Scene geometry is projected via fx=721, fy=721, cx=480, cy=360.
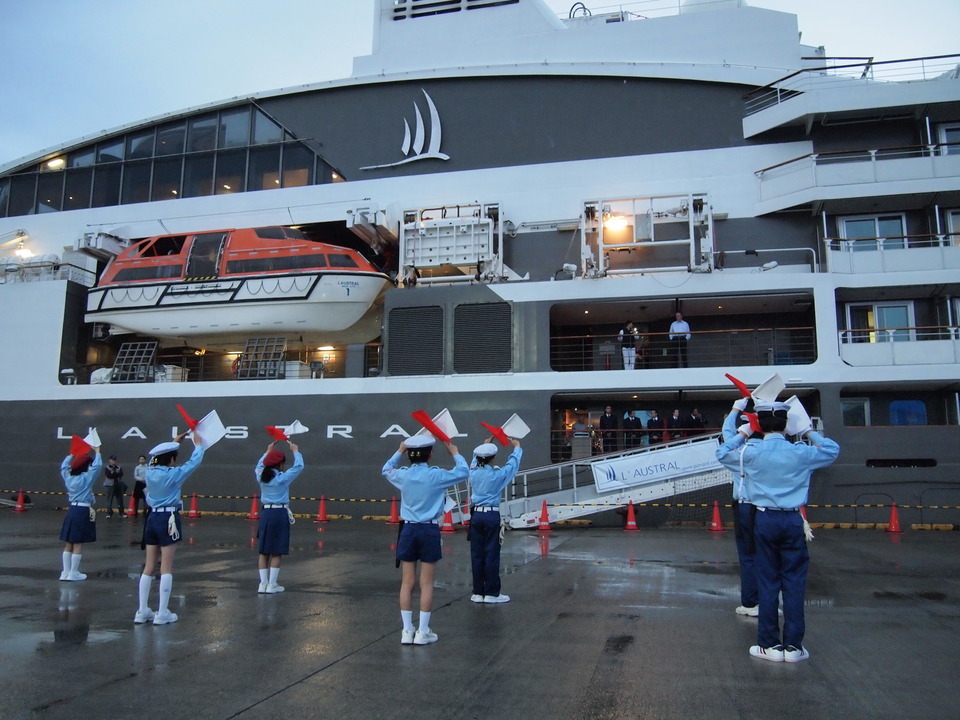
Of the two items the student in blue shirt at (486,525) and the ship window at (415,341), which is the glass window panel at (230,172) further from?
the student in blue shirt at (486,525)

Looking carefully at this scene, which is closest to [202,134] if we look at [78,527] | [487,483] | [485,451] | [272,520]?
[78,527]

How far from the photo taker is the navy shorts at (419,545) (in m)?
5.79

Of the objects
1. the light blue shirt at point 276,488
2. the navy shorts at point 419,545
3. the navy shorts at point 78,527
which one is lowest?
the navy shorts at point 78,527

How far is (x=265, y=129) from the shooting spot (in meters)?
21.0

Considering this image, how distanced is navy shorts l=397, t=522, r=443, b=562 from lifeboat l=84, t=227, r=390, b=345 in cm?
1222

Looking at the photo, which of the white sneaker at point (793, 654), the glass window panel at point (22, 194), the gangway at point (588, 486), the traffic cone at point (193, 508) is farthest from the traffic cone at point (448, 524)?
the glass window panel at point (22, 194)

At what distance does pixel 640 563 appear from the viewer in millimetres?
9828

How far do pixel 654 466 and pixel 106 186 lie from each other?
61.7 feet

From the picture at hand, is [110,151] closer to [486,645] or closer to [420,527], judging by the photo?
[420,527]

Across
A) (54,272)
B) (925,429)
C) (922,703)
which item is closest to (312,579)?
(922,703)

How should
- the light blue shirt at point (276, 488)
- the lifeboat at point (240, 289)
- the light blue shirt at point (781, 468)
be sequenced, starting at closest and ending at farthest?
1. the light blue shirt at point (781, 468)
2. the light blue shirt at point (276, 488)
3. the lifeboat at point (240, 289)

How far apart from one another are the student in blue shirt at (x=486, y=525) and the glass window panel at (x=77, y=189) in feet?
66.8

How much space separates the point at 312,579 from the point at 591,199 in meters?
12.6

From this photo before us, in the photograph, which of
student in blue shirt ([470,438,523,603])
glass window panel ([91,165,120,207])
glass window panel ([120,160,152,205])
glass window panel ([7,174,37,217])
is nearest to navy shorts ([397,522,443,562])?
student in blue shirt ([470,438,523,603])
